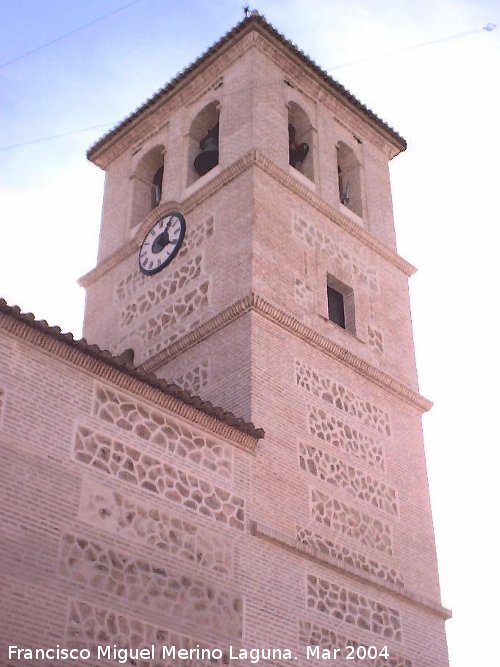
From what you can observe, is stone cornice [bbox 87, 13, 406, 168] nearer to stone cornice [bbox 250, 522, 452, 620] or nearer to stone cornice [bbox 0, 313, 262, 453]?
stone cornice [bbox 0, 313, 262, 453]

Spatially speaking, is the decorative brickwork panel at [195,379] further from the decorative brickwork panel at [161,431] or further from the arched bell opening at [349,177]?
the arched bell opening at [349,177]

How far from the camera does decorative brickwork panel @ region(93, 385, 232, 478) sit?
928cm

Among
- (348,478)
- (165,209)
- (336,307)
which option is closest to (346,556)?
(348,478)

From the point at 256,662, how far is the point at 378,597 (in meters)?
2.08

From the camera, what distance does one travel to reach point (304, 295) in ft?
40.9

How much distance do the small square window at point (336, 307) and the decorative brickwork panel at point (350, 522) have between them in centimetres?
280

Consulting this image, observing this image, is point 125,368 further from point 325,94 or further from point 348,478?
point 325,94

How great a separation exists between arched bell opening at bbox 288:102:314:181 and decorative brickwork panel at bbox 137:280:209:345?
2.96 m

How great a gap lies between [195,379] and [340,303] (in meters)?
2.62

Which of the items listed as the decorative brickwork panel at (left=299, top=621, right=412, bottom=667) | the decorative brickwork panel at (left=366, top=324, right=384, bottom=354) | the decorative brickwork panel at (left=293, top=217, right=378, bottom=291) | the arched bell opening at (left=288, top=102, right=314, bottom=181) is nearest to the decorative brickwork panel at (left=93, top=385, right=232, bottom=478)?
the decorative brickwork panel at (left=299, top=621, right=412, bottom=667)

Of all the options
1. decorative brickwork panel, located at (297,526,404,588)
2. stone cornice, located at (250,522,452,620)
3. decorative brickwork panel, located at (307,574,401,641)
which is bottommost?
decorative brickwork panel, located at (307,574,401,641)

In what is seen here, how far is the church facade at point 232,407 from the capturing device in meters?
8.51

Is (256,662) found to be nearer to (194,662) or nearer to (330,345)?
(194,662)

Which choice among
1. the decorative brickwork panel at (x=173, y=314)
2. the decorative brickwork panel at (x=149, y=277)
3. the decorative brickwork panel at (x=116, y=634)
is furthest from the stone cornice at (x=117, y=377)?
the decorative brickwork panel at (x=149, y=277)
